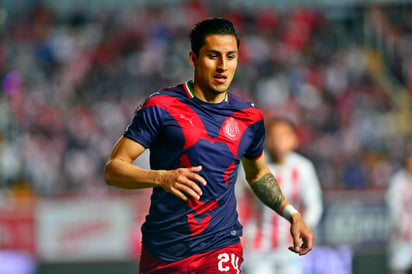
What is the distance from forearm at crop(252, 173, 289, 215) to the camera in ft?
17.2

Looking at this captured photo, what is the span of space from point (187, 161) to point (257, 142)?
0.62 m

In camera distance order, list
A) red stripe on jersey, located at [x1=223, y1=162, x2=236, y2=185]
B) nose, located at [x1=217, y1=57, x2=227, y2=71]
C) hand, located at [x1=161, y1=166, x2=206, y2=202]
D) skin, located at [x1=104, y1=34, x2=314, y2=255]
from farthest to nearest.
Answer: red stripe on jersey, located at [x1=223, y1=162, x2=236, y2=185] → nose, located at [x1=217, y1=57, x2=227, y2=71] → skin, located at [x1=104, y1=34, x2=314, y2=255] → hand, located at [x1=161, y1=166, x2=206, y2=202]

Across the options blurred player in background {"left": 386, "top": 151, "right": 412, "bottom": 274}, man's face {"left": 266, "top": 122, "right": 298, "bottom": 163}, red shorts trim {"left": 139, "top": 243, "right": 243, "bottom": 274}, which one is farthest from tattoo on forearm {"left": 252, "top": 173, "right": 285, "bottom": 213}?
blurred player in background {"left": 386, "top": 151, "right": 412, "bottom": 274}

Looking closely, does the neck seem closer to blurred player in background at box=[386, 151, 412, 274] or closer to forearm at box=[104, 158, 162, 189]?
forearm at box=[104, 158, 162, 189]

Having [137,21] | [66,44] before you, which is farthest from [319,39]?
[66,44]

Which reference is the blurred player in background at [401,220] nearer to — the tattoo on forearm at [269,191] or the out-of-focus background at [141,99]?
the out-of-focus background at [141,99]

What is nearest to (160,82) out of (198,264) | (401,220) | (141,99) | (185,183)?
(141,99)

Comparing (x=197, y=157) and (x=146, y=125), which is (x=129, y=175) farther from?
(x=197, y=157)

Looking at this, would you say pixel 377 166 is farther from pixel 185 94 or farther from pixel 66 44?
pixel 185 94

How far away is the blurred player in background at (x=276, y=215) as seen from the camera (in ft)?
26.5

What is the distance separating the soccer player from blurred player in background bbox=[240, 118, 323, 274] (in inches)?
126

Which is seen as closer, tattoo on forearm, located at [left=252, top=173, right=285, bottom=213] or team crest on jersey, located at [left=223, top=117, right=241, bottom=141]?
team crest on jersey, located at [left=223, top=117, right=241, bottom=141]

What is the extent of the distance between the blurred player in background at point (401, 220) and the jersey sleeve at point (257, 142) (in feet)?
24.8

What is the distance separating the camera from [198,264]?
478 cm
